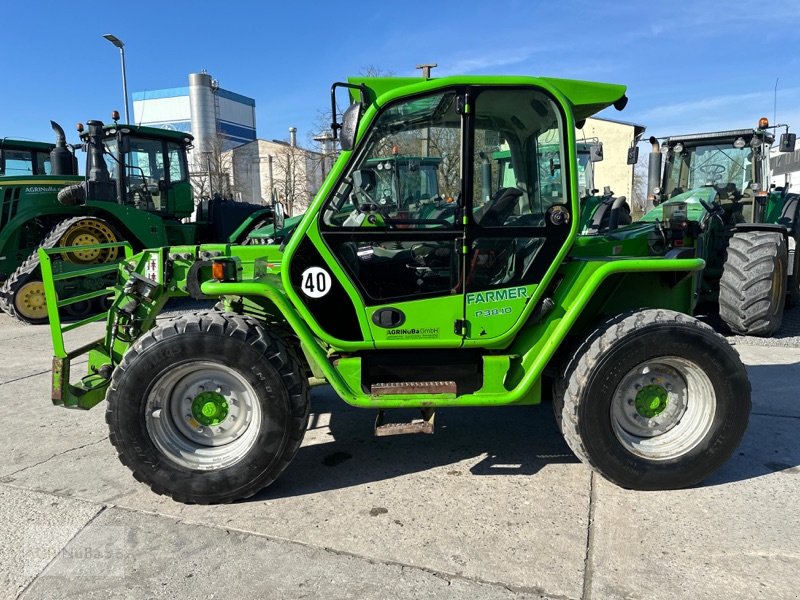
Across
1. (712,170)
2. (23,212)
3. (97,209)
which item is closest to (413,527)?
(712,170)

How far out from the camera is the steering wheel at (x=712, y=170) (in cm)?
894

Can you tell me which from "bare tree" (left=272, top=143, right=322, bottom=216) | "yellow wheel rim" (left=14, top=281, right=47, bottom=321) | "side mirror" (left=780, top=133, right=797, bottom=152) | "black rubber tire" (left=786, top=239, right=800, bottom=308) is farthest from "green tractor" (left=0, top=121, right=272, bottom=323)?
"black rubber tire" (left=786, top=239, right=800, bottom=308)

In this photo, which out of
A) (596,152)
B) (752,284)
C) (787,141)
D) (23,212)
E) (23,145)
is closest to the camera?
(596,152)

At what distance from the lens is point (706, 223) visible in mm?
7219

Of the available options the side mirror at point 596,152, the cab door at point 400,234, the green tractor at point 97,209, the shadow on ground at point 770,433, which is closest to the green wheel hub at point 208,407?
the cab door at point 400,234

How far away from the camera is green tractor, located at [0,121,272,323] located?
887 cm

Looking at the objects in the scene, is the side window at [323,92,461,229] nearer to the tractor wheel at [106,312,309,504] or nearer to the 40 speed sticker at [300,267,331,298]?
the 40 speed sticker at [300,267,331,298]

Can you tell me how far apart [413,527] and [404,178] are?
184 cm

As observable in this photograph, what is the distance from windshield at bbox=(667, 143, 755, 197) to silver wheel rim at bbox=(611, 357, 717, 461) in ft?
20.9

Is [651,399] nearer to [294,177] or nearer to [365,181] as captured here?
[365,181]

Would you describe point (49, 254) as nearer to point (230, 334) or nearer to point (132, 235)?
point (230, 334)

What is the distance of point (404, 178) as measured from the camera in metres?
3.13

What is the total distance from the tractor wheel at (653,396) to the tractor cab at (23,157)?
1308cm

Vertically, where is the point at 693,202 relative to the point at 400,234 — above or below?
above
